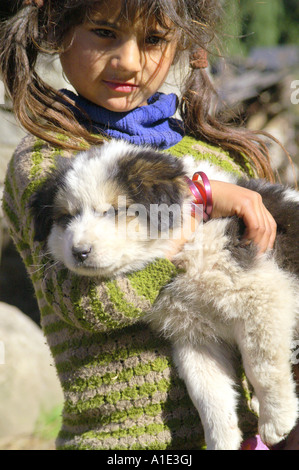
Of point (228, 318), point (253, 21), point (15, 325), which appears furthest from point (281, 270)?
point (253, 21)

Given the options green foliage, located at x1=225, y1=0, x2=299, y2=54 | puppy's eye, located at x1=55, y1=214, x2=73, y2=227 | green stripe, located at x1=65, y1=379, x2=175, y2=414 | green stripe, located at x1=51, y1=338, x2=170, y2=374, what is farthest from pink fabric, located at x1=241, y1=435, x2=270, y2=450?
green foliage, located at x1=225, y1=0, x2=299, y2=54

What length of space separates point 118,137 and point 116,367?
1026 mm

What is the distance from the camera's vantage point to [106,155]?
2035mm

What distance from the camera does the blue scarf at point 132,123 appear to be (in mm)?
2428

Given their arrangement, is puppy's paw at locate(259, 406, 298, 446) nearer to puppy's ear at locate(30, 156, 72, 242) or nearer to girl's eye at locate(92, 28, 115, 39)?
puppy's ear at locate(30, 156, 72, 242)

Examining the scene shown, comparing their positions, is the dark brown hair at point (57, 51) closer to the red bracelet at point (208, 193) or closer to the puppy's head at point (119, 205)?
the puppy's head at point (119, 205)

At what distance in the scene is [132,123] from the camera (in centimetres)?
245

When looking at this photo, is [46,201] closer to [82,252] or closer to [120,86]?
[82,252]

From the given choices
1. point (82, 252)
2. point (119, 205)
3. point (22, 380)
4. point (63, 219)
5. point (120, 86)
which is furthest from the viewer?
point (22, 380)

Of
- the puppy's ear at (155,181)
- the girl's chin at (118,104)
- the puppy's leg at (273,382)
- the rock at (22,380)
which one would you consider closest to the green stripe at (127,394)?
the puppy's leg at (273,382)

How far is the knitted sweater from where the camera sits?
1.89 m

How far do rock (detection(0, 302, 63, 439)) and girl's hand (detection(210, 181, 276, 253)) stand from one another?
3357 mm

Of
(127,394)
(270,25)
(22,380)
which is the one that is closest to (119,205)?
(127,394)

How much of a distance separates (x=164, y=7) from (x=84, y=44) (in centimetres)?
38
